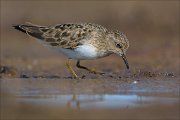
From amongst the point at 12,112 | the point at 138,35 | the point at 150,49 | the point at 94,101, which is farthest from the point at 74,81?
the point at 138,35

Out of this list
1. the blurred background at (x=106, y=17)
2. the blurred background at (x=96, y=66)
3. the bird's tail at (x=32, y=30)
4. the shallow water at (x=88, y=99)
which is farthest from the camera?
the blurred background at (x=106, y=17)

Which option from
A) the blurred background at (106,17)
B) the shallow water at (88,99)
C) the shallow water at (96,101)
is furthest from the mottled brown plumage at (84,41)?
the blurred background at (106,17)

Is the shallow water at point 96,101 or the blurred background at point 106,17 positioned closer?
the shallow water at point 96,101

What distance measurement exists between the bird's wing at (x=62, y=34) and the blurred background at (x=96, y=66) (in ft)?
2.53

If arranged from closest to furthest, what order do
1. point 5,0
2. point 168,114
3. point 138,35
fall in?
1. point 168,114
2. point 138,35
3. point 5,0

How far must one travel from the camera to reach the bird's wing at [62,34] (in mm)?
13930

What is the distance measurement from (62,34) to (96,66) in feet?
10.0

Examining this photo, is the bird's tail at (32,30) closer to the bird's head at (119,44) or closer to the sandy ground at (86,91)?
the sandy ground at (86,91)

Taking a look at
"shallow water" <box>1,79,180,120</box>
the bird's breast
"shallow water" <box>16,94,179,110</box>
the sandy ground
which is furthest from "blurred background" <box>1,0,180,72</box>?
"shallow water" <box>16,94,179,110</box>

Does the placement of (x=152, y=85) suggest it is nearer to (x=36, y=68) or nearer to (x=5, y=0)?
(x=36, y=68)

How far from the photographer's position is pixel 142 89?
1216cm

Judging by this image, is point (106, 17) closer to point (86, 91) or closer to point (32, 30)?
point (32, 30)

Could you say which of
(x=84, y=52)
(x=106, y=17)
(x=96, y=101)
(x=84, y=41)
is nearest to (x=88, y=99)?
(x=96, y=101)

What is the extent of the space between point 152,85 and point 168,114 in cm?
298
